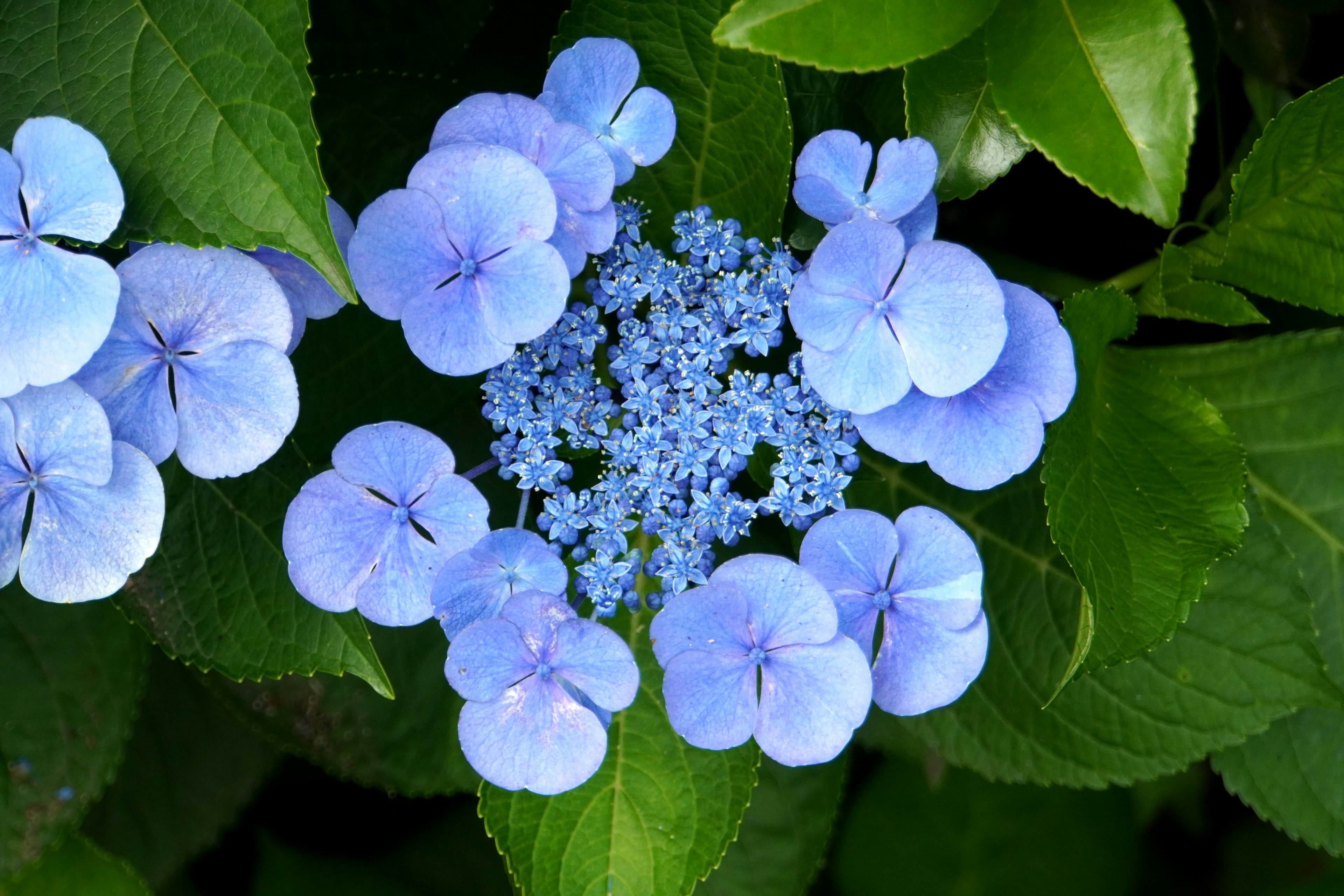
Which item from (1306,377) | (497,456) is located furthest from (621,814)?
(1306,377)

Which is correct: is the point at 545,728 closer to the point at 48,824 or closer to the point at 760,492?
the point at 760,492

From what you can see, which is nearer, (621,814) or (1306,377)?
(621,814)

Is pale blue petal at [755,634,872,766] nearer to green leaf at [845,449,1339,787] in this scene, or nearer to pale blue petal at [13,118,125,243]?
green leaf at [845,449,1339,787]

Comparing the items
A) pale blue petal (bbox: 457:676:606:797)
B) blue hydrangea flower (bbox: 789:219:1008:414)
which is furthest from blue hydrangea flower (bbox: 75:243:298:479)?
blue hydrangea flower (bbox: 789:219:1008:414)

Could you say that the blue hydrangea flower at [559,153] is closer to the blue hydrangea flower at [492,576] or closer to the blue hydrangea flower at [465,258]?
the blue hydrangea flower at [465,258]

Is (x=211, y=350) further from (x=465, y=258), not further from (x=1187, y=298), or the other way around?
(x=1187, y=298)

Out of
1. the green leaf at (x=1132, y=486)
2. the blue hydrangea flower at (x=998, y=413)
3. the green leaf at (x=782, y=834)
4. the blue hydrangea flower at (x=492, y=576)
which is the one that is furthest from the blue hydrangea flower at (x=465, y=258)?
the green leaf at (x=782, y=834)

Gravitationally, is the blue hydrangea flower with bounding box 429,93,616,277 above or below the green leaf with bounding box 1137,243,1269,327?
above
